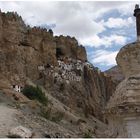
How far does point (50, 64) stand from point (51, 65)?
0.80 feet

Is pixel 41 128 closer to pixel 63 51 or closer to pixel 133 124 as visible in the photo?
pixel 133 124

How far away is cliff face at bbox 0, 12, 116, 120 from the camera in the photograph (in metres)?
61.3

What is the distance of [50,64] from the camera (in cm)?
7119

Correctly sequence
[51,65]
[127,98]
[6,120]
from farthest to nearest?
[51,65] < [6,120] < [127,98]

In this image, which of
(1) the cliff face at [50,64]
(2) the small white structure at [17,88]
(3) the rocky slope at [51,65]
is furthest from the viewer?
(1) the cliff face at [50,64]

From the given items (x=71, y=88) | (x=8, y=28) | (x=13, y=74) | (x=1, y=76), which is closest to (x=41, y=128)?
(x=1, y=76)

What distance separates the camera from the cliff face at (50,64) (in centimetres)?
6128

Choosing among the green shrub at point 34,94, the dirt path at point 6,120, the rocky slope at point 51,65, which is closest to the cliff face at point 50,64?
the rocky slope at point 51,65

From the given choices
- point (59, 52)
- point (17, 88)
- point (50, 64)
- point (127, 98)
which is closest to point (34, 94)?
point (17, 88)

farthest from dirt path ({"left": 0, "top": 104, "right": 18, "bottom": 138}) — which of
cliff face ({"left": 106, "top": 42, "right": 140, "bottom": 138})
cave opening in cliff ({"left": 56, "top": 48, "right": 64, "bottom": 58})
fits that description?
cave opening in cliff ({"left": 56, "top": 48, "right": 64, "bottom": 58})

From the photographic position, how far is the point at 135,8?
15.9ft

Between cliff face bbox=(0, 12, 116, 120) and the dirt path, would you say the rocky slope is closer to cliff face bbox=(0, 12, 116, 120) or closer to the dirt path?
cliff face bbox=(0, 12, 116, 120)

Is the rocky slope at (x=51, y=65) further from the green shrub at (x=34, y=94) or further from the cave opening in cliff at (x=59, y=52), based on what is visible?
the green shrub at (x=34, y=94)

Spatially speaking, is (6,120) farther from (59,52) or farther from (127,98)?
(59,52)
